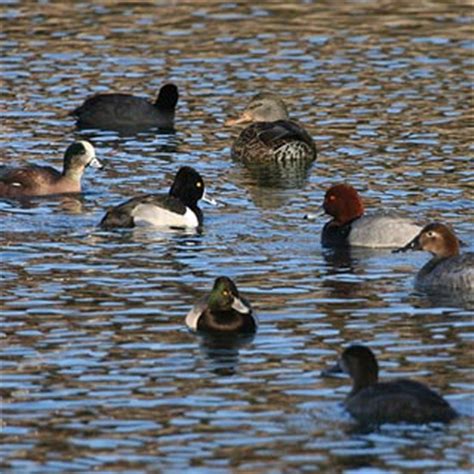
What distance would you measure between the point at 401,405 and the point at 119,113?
57.8ft

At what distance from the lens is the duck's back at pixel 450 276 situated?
1912 centimetres

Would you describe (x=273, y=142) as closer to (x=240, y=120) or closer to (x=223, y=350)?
(x=240, y=120)

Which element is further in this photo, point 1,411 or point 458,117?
point 458,117

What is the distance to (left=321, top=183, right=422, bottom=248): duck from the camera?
21750 mm

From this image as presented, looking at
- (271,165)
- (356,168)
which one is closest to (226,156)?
(271,165)

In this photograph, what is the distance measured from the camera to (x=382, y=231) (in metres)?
21.8

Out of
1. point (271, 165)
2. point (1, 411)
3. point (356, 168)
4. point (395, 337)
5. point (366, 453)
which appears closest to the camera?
point (366, 453)

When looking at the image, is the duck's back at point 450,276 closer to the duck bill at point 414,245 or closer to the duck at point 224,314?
the duck bill at point 414,245

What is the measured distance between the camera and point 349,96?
3178cm

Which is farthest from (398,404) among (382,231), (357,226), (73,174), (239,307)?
(73,174)

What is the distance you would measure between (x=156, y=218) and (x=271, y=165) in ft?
19.0

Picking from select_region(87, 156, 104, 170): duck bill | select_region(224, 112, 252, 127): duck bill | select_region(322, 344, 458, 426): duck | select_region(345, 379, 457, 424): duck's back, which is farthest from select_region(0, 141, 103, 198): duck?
select_region(345, 379, 457, 424): duck's back

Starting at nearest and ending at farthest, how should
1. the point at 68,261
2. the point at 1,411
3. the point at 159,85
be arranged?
1. the point at 1,411
2. the point at 68,261
3. the point at 159,85

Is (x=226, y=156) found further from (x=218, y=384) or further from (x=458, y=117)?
(x=218, y=384)
